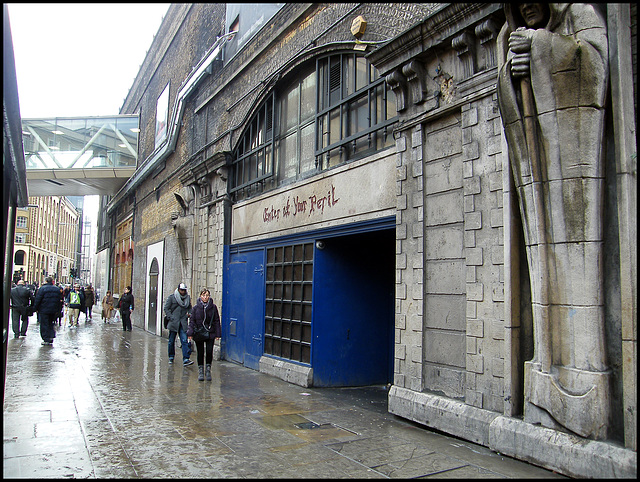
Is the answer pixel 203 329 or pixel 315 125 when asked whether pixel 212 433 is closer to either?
pixel 203 329

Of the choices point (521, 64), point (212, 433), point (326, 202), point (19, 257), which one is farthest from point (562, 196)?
point (19, 257)

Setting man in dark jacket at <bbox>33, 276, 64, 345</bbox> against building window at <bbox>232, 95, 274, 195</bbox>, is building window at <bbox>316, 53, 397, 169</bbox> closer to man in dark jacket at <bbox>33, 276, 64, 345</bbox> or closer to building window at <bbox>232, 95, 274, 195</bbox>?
building window at <bbox>232, 95, 274, 195</bbox>

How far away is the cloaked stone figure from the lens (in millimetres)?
4746

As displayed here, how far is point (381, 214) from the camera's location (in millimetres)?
7746

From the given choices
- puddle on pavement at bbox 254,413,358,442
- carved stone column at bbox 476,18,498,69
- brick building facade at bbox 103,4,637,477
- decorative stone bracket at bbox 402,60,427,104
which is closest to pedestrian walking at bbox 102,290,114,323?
brick building facade at bbox 103,4,637,477

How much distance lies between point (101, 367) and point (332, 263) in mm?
5372

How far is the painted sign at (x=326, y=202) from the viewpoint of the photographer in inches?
306

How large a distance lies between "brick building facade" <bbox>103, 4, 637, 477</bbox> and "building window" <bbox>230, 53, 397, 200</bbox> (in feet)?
0.14

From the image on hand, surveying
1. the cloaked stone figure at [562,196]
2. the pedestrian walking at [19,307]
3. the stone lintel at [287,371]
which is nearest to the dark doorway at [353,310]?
the stone lintel at [287,371]

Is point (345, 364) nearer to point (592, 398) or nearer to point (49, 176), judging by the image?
point (592, 398)

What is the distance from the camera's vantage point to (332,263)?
9.53 metres

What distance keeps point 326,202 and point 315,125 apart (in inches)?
65.0

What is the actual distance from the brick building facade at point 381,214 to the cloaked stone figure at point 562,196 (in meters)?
0.15

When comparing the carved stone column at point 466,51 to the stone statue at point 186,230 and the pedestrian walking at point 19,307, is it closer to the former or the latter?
the stone statue at point 186,230
